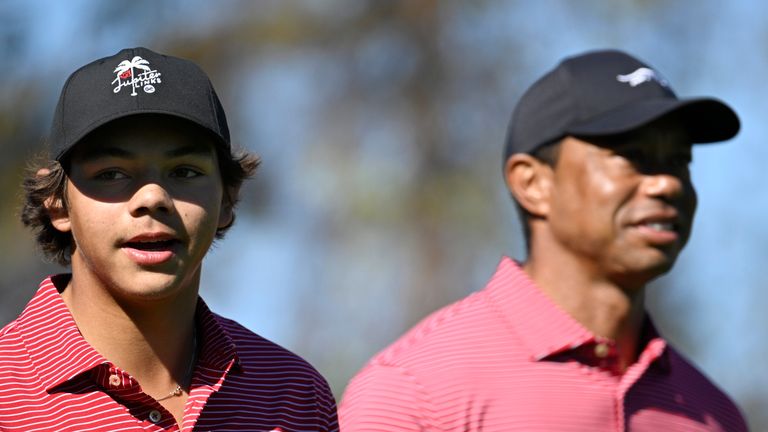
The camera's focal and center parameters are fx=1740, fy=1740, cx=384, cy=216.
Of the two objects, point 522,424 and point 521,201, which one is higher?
point 521,201

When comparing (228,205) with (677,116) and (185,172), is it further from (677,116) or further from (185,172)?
(677,116)

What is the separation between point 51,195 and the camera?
15.3 feet

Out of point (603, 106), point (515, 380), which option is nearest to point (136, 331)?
point (515, 380)

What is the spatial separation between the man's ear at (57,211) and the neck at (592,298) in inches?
65.0

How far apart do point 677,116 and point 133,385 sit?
217cm

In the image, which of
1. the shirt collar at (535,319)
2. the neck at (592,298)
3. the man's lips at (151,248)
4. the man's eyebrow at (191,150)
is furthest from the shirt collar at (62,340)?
the neck at (592,298)

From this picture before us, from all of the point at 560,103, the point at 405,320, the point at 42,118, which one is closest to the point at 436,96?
the point at 405,320

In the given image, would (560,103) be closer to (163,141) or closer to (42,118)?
(163,141)

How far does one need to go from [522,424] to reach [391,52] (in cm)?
1167

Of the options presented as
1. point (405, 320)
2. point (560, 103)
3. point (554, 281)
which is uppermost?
point (560, 103)

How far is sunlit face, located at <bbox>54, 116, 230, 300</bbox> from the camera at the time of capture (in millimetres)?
4410

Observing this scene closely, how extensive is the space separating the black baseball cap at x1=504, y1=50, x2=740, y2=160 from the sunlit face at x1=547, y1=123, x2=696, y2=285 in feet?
0.24

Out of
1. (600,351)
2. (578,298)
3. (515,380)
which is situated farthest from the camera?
(578,298)

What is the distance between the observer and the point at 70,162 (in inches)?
178
